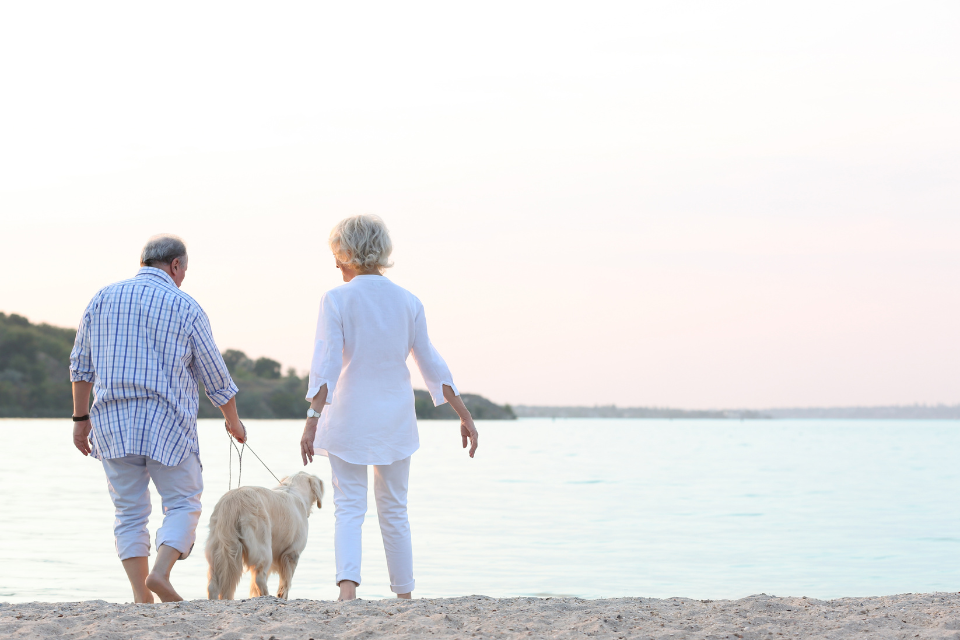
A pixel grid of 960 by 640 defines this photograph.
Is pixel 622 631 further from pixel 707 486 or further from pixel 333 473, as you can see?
pixel 707 486

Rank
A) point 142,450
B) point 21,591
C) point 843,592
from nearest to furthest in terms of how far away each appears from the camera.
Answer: point 142,450, point 21,591, point 843,592

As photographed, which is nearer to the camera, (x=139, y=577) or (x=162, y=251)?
(x=139, y=577)

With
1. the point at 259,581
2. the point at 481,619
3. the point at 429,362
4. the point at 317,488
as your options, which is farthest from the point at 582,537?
the point at 481,619

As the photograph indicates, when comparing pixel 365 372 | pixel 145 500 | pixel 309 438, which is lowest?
pixel 145 500

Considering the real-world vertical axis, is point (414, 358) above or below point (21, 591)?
above

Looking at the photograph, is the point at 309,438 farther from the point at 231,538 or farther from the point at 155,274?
the point at 155,274

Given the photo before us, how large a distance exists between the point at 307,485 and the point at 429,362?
166cm

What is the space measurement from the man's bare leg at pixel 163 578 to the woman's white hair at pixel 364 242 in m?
1.73

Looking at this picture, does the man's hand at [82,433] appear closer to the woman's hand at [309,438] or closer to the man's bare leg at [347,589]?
the woman's hand at [309,438]

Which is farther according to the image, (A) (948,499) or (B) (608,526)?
(A) (948,499)

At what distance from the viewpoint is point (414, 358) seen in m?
4.95

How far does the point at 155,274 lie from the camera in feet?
15.2

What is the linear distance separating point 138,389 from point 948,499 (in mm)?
16862

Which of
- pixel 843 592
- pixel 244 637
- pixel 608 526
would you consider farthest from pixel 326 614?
pixel 608 526
